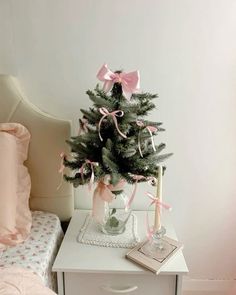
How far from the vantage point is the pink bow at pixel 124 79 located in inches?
49.7

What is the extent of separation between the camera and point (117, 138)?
1295mm

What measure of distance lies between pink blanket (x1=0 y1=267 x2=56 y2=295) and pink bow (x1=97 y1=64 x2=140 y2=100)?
671 mm

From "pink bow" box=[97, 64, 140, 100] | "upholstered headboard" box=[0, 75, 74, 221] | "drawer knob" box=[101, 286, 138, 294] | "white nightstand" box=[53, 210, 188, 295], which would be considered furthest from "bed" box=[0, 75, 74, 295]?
"pink bow" box=[97, 64, 140, 100]

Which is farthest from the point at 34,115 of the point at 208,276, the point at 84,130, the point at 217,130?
the point at 208,276

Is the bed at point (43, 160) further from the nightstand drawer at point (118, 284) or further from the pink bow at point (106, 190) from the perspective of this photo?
the pink bow at point (106, 190)

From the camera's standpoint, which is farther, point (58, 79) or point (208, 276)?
point (208, 276)

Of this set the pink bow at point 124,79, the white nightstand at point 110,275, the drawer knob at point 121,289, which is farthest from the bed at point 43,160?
the pink bow at point 124,79

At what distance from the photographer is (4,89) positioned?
151 cm

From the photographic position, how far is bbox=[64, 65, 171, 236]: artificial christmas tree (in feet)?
4.17

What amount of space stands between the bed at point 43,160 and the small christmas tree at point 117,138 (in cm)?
23

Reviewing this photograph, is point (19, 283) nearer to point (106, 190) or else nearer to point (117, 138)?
point (106, 190)

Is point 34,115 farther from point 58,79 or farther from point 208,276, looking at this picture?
point 208,276

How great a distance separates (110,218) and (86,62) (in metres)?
0.66

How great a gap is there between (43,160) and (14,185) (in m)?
0.19
